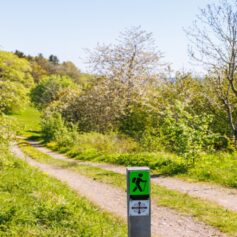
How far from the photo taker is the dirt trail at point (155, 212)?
7047 mm

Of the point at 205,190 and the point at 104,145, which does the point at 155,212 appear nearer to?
the point at 205,190

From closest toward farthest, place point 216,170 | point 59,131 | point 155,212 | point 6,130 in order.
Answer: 1. point 155,212
2. point 216,170
3. point 6,130
4. point 59,131

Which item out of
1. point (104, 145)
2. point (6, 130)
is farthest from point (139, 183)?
point (104, 145)

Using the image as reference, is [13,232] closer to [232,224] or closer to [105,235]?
[105,235]

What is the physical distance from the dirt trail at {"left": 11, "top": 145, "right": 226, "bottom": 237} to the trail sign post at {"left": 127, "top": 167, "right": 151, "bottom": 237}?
10.4ft

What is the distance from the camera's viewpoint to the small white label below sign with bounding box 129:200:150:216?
389cm

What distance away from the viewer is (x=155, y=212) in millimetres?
8438

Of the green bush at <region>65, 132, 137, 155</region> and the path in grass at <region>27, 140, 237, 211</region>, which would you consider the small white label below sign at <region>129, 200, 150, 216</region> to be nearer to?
the path in grass at <region>27, 140, 237, 211</region>

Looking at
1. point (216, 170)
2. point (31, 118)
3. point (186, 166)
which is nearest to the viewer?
point (216, 170)

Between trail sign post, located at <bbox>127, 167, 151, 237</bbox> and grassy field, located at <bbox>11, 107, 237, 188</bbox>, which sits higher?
trail sign post, located at <bbox>127, 167, 151, 237</bbox>

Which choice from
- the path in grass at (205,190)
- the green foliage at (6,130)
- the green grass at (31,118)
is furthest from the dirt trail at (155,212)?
the green grass at (31,118)

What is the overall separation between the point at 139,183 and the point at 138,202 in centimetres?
18

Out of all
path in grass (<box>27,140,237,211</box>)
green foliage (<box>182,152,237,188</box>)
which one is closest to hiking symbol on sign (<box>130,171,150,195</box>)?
path in grass (<box>27,140,237,211</box>)

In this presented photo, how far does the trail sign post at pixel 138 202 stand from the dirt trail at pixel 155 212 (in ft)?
10.4
